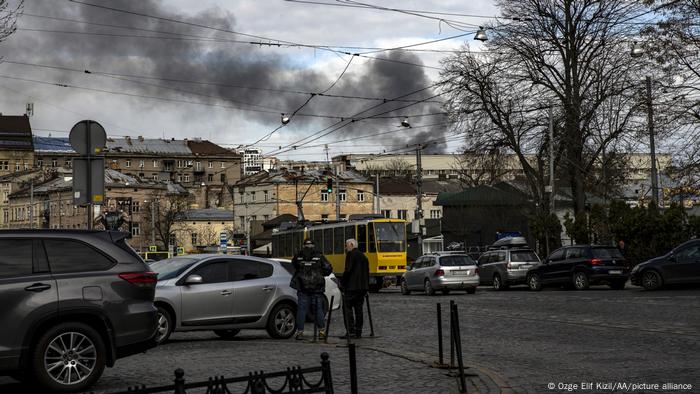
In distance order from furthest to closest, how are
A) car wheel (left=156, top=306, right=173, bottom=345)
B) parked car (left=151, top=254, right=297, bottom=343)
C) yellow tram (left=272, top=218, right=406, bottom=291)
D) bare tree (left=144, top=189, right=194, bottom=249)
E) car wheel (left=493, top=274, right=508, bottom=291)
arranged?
bare tree (left=144, top=189, right=194, bottom=249) < yellow tram (left=272, top=218, right=406, bottom=291) < car wheel (left=493, top=274, right=508, bottom=291) < parked car (left=151, top=254, right=297, bottom=343) < car wheel (left=156, top=306, right=173, bottom=345)

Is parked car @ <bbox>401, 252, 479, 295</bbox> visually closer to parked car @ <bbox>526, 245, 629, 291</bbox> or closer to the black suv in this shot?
parked car @ <bbox>526, 245, 629, 291</bbox>

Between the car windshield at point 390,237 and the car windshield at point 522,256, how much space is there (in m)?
7.18

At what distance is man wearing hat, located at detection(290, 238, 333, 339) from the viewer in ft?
59.4

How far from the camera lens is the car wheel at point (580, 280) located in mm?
36969

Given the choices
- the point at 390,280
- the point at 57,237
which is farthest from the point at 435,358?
the point at 390,280

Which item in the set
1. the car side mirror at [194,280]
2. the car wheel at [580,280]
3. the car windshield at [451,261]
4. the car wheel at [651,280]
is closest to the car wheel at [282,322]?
the car side mirror at [194,280]

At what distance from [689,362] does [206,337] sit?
9704 mm

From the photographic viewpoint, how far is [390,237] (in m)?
47.0

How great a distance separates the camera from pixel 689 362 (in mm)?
12984

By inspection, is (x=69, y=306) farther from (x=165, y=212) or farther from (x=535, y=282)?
(x=165, y=212)

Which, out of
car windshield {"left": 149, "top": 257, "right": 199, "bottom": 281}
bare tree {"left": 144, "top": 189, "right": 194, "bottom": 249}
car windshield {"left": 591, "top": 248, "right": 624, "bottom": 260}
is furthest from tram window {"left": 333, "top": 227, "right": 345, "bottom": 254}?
bare tree {"left": 144, "top": 189, "right": 194, "bottom": 249}

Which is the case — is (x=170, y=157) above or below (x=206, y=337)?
above

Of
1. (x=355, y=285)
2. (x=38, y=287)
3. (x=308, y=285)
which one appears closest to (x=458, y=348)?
(x=38, y=287)

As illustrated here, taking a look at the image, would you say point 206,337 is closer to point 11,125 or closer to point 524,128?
point 524,128
